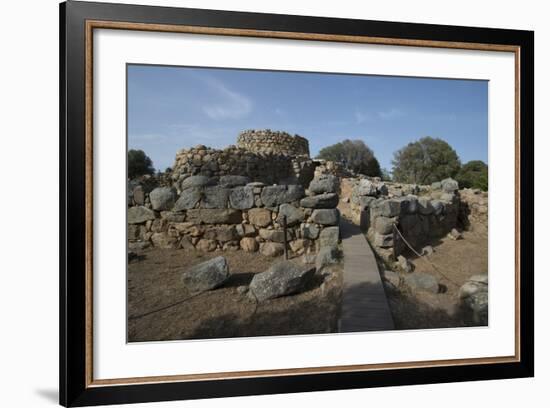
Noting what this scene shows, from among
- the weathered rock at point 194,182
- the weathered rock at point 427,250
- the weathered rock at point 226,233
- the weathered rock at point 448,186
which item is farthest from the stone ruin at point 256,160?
the weathered rock at point 427,250

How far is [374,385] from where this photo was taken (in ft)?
7.50

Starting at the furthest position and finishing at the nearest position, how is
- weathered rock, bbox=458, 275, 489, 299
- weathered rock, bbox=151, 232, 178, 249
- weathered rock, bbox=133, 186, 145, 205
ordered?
1. weathered rock, bbox=151, 232, 178, 249
2. weathered rock, bbox=133, 186, 145, 205
3. weathered rock, bbox=458, 275, 489, 299

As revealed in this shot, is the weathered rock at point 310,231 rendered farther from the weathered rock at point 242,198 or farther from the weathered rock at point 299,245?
the weathered rock at point 242,198

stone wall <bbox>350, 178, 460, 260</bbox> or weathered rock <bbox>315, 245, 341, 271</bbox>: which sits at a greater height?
→ stone wall <bbox>350, 178, 460, 260</bbox>

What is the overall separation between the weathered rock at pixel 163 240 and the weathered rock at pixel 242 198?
1132 millimetres

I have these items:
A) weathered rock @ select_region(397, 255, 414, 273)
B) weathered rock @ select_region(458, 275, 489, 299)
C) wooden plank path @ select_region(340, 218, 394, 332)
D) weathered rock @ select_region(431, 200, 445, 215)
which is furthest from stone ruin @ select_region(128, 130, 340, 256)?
weathered rock @ select_region(431, 200, 445, 215)

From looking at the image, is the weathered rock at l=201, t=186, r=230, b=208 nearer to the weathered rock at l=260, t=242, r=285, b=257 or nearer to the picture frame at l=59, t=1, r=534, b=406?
the weathered rock at l=260, t=242, r=285, b=257

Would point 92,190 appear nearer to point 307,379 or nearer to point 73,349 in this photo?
point 73,349

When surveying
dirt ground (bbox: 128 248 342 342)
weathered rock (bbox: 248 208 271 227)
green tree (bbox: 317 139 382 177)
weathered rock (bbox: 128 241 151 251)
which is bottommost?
dirt ground (bbox: 128 248 342 342)

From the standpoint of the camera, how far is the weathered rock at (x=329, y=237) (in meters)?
4.76

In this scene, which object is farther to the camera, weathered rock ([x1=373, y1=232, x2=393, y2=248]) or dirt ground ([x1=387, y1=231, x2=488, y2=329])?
weathered rock ([x1=373, y1=232, x2=393, y2=248])

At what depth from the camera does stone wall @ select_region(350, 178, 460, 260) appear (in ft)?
16.3

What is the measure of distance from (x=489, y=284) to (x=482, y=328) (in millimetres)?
381

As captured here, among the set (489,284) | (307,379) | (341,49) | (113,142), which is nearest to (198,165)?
(113,142)
